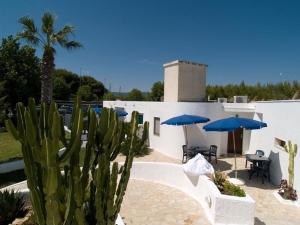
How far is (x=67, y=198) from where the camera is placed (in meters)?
5.43

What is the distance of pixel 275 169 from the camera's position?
44.0ft

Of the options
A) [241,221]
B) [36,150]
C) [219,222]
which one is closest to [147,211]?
[219,222]

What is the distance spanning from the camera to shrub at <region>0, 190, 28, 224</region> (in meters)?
7.93

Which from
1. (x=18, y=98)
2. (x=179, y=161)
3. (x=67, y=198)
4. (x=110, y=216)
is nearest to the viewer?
(x=67, y=198)

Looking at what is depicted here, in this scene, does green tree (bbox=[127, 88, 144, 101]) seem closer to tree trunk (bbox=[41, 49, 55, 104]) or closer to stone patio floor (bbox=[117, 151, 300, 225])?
tree trunk (bbox=[41, 49, 55, 104])

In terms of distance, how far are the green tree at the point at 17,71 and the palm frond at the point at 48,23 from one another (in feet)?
43.9

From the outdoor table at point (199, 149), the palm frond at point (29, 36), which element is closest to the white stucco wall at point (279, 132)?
the outdoor table at point (199, 149)

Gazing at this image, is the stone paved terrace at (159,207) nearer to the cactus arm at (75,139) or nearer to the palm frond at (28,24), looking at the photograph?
the cactus arm at (75,139)

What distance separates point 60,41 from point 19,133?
1743 centimetres

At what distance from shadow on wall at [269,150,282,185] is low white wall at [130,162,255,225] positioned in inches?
191

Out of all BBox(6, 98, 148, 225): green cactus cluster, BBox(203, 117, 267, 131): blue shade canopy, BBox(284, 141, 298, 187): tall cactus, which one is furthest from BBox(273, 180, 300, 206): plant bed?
BBox(6, 98, 148, 225): green cactus cluster

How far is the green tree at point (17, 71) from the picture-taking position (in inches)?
1218

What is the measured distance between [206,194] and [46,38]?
17402 mm

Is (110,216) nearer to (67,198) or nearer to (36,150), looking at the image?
(67,198)
